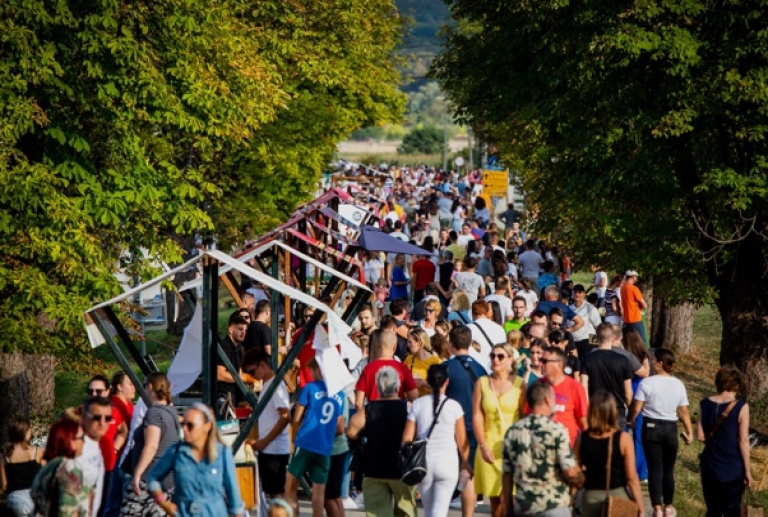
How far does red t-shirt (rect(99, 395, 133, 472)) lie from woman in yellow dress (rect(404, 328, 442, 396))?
272 cm

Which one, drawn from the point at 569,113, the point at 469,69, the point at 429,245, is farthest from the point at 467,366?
the point at 429,245

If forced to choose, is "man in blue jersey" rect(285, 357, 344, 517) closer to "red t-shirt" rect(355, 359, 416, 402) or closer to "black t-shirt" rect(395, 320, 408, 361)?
"red t-shirt" rect(355, 359, 416, 402)

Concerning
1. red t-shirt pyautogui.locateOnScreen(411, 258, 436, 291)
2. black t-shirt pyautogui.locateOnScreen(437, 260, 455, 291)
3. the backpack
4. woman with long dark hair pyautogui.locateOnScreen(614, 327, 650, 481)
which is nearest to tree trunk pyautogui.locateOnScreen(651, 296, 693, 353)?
black t-shirt pyautogui.locateOnScreen(437, 260, 455, 291)

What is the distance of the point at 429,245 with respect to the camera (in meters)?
26.4

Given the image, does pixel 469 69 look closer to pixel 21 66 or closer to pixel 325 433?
pixel 21 66

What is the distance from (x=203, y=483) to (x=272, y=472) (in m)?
2.91

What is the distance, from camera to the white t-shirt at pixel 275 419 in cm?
1173

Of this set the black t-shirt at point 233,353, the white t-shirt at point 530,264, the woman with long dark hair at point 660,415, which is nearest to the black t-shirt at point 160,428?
the black t-shirt at point 233,353

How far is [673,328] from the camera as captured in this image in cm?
2909

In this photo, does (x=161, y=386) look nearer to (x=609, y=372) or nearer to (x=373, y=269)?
(x=609, y=372)

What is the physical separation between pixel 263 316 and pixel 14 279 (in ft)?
9.55

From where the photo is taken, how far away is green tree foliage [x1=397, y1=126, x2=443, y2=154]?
165 m

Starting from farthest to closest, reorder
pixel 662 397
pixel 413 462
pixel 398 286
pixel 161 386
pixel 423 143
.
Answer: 1. pixel 423 143
2. pixel 398 286
3. pixel 662 397
4. pixel 413 462
5. pixel 161 386

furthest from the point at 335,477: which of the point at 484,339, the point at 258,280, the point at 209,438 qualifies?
the point at 484,339
